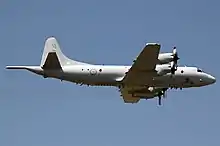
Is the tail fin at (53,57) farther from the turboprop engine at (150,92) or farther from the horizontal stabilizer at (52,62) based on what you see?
the turboprop engine at (150,92)

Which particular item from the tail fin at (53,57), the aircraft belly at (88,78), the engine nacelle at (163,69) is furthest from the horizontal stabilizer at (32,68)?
the engine nacelle at (163,69)

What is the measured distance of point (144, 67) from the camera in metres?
64.1

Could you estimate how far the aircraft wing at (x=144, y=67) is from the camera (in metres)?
61.0

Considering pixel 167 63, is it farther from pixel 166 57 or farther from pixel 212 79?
pixel 212 79

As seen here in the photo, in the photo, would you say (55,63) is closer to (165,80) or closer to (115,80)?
(115,80)

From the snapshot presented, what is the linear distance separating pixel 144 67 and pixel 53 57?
8781 mm

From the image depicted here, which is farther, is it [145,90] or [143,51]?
[145,90]

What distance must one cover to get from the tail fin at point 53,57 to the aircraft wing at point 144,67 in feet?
19.9

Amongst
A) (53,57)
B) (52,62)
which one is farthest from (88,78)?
(53,57)

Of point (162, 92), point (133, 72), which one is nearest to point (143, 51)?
point (133, 72)

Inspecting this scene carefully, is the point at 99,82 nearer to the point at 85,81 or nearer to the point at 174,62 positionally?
the point at 85,81

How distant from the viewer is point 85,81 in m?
65.8

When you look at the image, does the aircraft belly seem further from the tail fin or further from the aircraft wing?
the aircraft wing

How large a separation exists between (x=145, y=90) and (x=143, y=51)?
778cm
